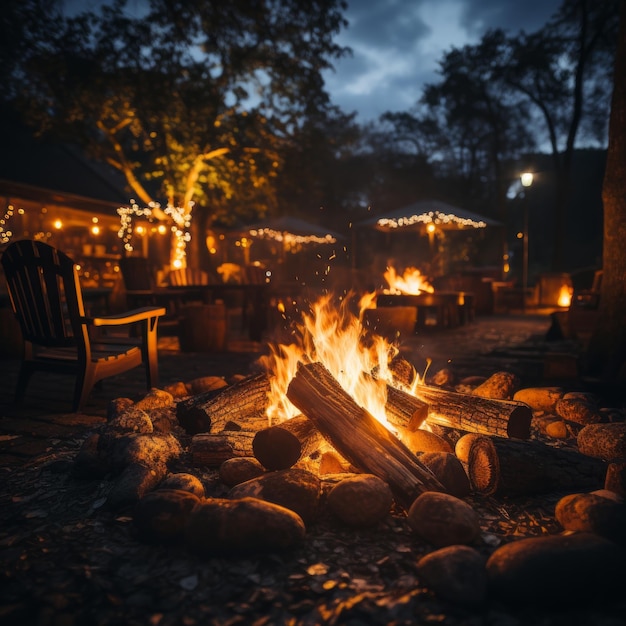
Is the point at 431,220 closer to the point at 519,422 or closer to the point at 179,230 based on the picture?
the point at 179,230

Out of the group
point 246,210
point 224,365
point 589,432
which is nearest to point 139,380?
point 224,365

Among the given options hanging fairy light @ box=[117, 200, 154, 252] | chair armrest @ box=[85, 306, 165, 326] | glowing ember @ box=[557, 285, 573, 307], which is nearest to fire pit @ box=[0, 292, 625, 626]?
chair armrest @ box=[85, 306, 165, 326]

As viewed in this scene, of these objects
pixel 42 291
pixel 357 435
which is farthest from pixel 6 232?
pixel 357 435

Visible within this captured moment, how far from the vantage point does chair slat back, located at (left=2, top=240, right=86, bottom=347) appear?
3.76 metres

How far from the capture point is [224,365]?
19.5ft

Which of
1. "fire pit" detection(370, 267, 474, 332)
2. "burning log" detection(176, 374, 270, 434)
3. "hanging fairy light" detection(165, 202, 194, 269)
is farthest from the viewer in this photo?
"hanging fairy light" detection(165, 202, 194, 269)

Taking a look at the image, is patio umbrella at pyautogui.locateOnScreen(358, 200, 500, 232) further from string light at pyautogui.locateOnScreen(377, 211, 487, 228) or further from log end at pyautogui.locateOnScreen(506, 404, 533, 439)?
log end at pyautogui.locateOnScreen(506, 404, 533, 439)

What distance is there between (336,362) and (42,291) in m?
2.55

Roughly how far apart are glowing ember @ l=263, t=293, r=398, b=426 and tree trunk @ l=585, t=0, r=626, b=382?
2.16 metres

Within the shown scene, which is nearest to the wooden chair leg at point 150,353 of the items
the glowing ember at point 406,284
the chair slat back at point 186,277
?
the chair slat back at point 186,277

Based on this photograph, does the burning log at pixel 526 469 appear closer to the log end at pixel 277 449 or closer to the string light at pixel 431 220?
the log end at pixel 277 449

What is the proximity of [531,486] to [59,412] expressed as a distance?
3565 mm

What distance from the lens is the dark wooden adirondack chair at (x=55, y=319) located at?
3.77 metres

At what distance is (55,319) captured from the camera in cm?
392
